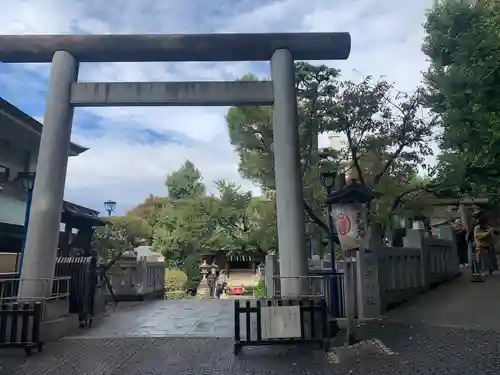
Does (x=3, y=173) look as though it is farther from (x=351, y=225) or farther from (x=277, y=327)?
(x=351, y=225)

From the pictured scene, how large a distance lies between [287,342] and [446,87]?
24.1 ft

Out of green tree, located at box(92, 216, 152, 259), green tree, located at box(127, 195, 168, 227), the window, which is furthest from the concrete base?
green tree, located at box(127, 195, 168, 227)

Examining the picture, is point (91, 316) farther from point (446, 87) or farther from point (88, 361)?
point (446, 87)

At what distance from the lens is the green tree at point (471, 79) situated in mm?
9609

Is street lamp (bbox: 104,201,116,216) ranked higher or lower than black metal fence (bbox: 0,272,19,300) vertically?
higher

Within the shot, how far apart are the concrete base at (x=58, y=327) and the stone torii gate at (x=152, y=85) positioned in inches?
37.7

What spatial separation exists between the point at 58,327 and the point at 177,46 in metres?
6.15

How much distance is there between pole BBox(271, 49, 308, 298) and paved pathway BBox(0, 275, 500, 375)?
1.49 meters

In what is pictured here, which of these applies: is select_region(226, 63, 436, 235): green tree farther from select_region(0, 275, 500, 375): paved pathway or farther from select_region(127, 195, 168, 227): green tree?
select_region(127, 195, 168, 227): green tree

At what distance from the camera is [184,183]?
45656 millimetres

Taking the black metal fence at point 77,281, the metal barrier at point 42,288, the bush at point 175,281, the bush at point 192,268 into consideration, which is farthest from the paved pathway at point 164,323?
the bush at point 192,268

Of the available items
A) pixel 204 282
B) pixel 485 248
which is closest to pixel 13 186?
pixel 485 248

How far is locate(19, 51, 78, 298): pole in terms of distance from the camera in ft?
27.3

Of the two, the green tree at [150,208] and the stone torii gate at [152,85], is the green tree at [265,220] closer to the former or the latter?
the stone torii gate at [152,85]
